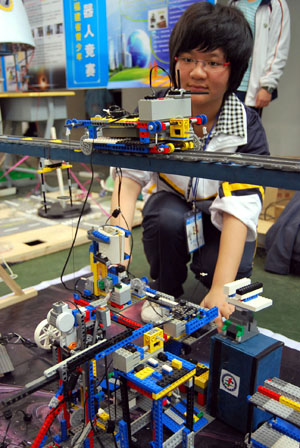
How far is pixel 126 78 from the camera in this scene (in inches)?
124

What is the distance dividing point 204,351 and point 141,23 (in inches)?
90.0

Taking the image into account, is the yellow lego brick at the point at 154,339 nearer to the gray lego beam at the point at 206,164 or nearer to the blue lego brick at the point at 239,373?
the blue lego brick at the point at 239,373

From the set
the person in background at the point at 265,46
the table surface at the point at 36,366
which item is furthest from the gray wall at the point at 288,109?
the table surface at the point at 36,366

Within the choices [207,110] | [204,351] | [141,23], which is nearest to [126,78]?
[141,23]

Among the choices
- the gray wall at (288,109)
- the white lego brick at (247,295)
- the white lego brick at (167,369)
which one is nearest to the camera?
the white lego brick at (167,369)

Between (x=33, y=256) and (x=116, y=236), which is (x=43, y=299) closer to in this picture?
(x=33, y=256)

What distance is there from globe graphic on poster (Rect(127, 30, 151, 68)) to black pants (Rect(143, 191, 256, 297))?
1.50 m

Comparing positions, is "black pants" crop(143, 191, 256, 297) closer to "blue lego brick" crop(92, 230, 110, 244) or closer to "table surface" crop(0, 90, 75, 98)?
"blue lego brick" crop(92, 230, 110, 244)

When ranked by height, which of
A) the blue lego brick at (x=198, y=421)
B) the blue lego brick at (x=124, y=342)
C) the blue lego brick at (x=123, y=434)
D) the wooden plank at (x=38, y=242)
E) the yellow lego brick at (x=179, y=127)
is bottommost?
the wooden plank at (x=38, y=242)

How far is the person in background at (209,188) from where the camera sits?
4.78 feet

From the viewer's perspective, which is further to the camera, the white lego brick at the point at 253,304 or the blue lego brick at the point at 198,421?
the blue lego brick at the point at 198,421

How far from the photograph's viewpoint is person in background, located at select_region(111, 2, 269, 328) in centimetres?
146

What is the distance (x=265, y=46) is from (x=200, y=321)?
6.50 feet

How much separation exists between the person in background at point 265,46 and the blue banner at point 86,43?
109cm
